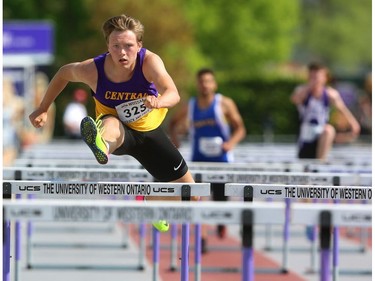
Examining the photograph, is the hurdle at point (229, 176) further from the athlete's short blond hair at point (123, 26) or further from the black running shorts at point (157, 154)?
the athlete's short blond hair at point (123, 26)

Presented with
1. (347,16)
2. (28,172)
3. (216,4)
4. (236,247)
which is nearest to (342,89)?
(216,4)

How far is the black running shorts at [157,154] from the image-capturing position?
25.2 ft

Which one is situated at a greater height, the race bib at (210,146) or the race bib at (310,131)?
the race bib at (310,131)

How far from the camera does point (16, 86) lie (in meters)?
26.7

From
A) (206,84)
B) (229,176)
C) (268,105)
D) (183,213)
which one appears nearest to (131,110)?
(229,176)

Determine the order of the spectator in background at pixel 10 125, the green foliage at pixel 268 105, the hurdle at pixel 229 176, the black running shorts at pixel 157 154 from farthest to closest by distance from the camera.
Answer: the green foliage at pixel 268 105
the spectator in background at pixel 10 125
the hurdle at pixel 229 176
the black running shorts at pixel 157 154

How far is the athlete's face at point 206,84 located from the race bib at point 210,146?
52 cm

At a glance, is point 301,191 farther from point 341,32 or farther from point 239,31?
point 341,32

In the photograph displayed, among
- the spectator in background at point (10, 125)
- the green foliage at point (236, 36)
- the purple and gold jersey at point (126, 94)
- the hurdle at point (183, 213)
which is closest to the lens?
the hurdle at point (183, 213)

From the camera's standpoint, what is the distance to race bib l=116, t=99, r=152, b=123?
752 cm

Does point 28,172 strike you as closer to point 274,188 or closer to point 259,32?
point 274,188

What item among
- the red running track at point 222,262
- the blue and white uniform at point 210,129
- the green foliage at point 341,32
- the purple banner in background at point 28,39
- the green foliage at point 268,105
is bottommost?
the red running track at point 222,262

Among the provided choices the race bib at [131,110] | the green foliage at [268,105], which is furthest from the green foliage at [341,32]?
the race bib at [131,110]

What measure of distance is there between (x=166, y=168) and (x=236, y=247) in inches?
196
